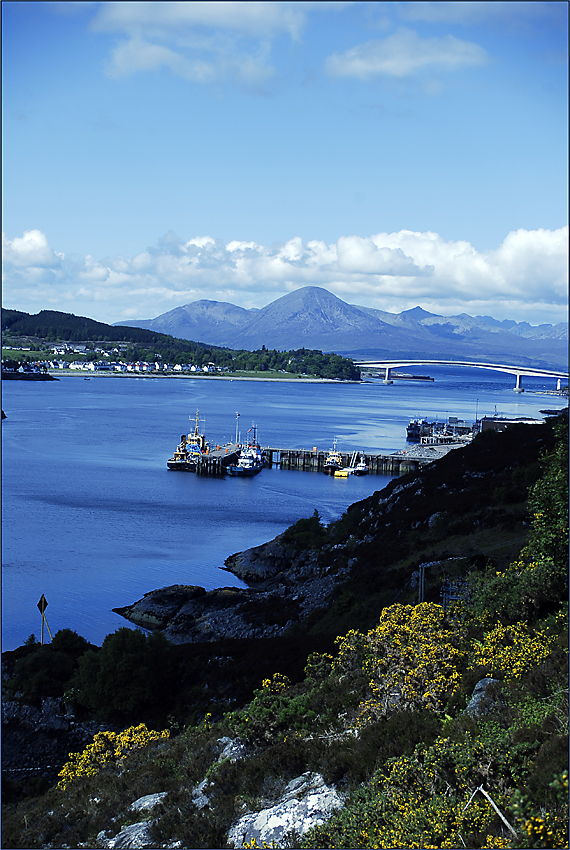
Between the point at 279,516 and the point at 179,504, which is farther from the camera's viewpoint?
the point at 179,504

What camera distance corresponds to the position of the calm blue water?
59.1ft

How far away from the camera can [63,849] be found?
4.95 meters

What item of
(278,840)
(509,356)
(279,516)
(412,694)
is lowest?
(279,516)

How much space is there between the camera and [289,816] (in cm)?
419

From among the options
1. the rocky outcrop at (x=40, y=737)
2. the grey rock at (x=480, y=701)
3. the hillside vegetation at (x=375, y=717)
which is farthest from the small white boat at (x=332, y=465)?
the grey rock at (x=480, y=701)

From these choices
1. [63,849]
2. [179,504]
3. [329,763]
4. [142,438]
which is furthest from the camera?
[142,438]

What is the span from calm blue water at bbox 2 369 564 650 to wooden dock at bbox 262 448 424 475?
49.1 inches

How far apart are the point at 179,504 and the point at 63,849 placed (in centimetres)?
2415

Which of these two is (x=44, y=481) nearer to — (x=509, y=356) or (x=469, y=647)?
(x=469, y=647)

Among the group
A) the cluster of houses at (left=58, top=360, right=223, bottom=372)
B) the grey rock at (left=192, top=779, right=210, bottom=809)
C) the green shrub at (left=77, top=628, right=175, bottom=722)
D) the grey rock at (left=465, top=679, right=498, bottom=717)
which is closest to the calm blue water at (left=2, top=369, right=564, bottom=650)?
the green shrub at (left=77, top=628, right=175, bottom=722)

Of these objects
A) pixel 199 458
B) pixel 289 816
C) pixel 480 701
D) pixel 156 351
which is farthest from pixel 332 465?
pixel 156 351

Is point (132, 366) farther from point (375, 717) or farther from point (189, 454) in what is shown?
point (375, 717)

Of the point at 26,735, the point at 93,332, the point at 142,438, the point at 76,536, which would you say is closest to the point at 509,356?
the point at 142,438

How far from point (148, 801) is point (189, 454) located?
109 ft
